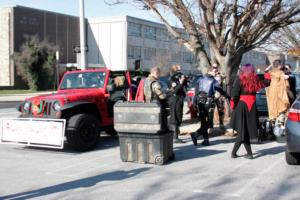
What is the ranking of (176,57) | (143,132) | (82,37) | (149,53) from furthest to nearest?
(176,57), (149,53), (82,37), (143,132)

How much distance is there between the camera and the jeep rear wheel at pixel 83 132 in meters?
9.47

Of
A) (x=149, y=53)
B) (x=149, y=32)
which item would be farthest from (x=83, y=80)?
(x=149, y=32)

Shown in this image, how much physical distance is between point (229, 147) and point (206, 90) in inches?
53.8

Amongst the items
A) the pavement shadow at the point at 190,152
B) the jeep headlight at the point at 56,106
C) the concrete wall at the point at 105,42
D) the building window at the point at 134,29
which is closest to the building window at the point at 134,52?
the concrete wall at the point at 105,42

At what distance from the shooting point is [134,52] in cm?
7181

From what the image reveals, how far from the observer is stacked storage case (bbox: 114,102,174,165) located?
796cm

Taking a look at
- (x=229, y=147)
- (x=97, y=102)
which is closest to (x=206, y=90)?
(x=229, y=147)

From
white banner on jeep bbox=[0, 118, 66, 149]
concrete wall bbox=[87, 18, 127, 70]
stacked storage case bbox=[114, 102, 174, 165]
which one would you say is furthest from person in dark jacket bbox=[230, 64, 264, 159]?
concrete wall bbox=[87, 18, 127, 70]

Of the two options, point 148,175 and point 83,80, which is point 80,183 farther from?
point 83,80

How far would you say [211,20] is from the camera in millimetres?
13281

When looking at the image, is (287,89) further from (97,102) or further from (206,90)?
(97,102)

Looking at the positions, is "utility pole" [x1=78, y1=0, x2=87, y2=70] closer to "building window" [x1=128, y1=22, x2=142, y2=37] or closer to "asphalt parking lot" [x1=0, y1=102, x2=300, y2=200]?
"asphalt parking lot" [x1=0, y1=102, x2=300, y2=200]

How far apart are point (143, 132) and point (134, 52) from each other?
64.3m

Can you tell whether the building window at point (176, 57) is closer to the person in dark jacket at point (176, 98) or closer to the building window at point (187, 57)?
the building window at point (187, 57)
